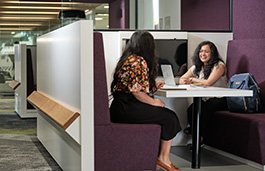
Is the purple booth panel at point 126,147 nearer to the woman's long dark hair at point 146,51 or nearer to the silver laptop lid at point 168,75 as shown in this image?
the woman's long dark hair at point 146,51

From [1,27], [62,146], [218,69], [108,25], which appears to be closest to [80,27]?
[62,146]

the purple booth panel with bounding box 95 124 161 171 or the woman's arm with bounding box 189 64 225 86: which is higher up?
the woman's arm with bounding box 189 64 225 86

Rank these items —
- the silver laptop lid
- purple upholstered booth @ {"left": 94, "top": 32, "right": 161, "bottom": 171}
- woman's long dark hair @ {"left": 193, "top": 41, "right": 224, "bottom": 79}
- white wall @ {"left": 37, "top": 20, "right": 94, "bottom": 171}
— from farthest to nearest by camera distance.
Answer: woman's long dark hair @ {"left": 193, "top": 41, "right": 224, "bottom": 79}, the silver laptop lid, purple upholstered booth @ {"left": 94, "top": 32, "right": 161, "bottom": 171}, white wall @ {"left": 37, "top": 20, "right": 94, "bottom": 171}

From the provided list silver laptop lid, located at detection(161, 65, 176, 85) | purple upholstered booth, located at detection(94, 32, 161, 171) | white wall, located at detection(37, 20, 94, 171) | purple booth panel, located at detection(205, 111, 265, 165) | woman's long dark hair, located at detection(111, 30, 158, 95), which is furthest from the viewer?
silver laptop lid, located at detection(161, 65, 176, 85)

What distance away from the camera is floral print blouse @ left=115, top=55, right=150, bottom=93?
387cm

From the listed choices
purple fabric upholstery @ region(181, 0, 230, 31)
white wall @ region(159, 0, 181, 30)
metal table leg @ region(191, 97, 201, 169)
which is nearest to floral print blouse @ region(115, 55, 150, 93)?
metal table leg @ region(191, 97, 201, 169)

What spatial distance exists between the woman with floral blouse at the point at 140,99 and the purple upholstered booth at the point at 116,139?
132 mm

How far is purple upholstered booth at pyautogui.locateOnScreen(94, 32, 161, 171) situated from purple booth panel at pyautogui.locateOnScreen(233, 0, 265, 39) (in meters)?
2.10

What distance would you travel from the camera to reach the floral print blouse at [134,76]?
3873 millimetres

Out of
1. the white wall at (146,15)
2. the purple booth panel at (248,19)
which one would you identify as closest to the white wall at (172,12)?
the white wall at (146,15)

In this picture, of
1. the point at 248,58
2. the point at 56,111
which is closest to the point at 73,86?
the point at 56,111

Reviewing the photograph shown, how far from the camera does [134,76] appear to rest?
3873mm

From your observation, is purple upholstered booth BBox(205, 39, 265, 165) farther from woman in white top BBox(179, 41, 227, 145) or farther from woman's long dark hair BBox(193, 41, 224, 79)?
woman's long dark hair BBox(193, 41, 224, 79)

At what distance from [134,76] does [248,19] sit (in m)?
2.13
